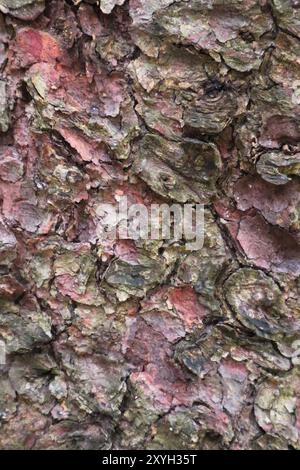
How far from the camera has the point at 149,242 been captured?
0.95m

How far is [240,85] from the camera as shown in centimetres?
87

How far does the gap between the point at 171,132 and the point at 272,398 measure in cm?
53

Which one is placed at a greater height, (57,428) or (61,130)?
(61,130)

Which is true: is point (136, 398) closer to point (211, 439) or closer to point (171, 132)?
point (211, 439)

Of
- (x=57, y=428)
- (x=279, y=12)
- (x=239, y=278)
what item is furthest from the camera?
(x=57, y=428)

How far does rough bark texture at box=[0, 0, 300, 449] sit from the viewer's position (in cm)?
87

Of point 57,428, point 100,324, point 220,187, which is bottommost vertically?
point 57,428

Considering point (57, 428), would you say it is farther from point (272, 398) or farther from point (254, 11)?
point (254, 11)

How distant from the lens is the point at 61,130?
3.05 feet

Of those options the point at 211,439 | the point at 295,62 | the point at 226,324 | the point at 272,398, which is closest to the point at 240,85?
the point at 295,62

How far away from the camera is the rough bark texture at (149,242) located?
872mm

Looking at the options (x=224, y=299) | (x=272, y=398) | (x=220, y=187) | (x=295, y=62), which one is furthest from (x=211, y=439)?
(x=295, y=62)

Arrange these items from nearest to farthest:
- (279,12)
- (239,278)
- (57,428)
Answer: (279,12) < (239,278) < (57,428)

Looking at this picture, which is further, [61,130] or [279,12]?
[61,130]
